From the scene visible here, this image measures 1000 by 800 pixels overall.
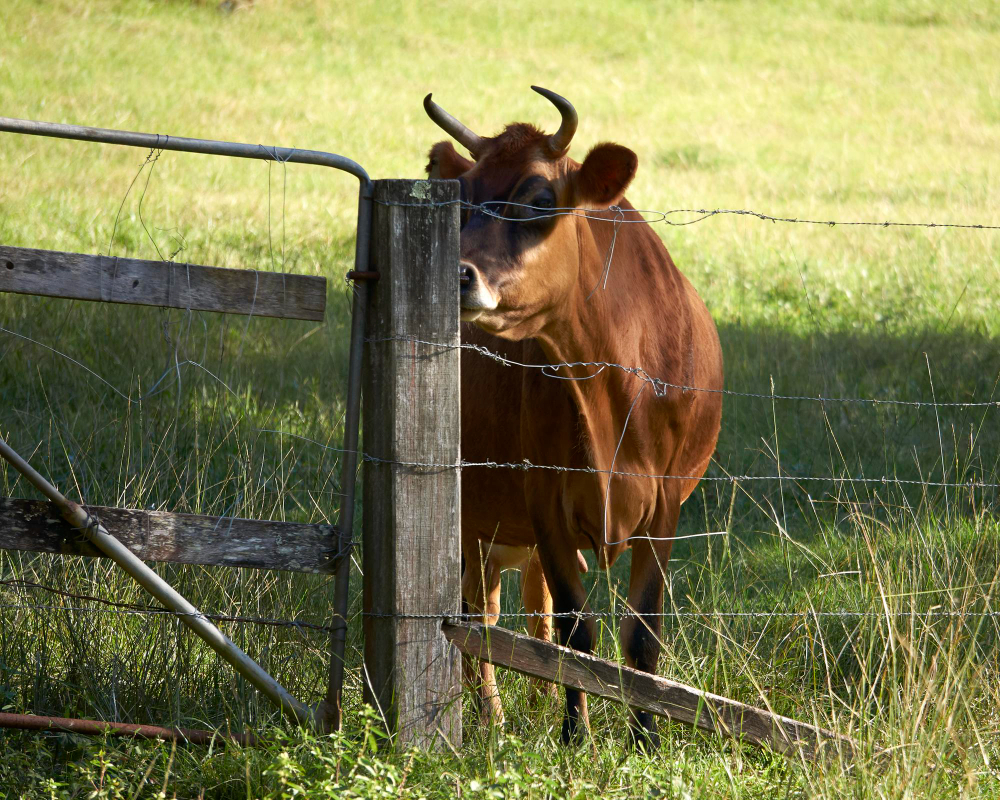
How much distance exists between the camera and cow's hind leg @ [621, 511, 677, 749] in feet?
12.1

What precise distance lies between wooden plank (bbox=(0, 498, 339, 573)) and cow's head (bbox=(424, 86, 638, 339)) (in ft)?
2.87

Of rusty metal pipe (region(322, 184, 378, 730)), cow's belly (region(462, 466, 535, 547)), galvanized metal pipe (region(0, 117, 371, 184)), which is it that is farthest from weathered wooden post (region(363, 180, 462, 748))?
cow's belly (region(462, 466, 535, 547))

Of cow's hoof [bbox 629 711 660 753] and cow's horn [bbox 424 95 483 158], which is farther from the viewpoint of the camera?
cow's horn [bbox 424 95 483 158]

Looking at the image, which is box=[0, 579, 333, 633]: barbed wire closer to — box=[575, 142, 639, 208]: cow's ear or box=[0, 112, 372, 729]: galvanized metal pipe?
box=[0, 112, 372, 729]: galvanized metal pipe

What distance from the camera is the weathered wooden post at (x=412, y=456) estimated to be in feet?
8.66

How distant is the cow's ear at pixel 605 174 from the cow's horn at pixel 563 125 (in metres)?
0.09

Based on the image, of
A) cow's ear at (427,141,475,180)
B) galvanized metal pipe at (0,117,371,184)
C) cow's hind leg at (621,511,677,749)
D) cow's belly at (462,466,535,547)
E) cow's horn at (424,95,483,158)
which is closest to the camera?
galvanized metal pipe at (0,117,371,184)

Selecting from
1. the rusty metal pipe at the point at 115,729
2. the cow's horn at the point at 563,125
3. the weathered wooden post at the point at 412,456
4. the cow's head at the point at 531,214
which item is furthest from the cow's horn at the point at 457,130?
the rusty metal pipe at the point at 115,729

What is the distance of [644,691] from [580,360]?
123 cm

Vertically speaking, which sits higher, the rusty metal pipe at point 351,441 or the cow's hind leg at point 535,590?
the rusty metal pipe at point 351,441

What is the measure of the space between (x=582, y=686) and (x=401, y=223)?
49.5 inches

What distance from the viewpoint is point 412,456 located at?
8.71 ft

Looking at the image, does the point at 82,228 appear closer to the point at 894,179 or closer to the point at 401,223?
the point at 401,223

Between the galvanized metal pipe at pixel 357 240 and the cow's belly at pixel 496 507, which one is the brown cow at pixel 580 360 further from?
the galvanized metal pipe at pixel 357 240
